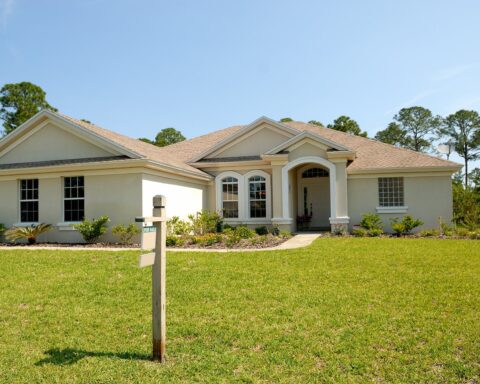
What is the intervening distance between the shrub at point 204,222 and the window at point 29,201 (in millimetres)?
6521

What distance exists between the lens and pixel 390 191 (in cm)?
1988

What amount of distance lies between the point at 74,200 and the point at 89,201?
841 mm

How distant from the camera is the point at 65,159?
17.2m

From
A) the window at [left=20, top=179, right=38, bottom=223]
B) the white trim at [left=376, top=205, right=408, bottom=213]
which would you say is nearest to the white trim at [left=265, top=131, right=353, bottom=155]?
the white trim at [left=376, top=205, right=408, bottom=213]

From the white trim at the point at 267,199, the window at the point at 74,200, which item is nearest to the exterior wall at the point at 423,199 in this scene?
the white trim at the point at 267,199

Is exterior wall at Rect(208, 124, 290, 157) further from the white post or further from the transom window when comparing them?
the white post

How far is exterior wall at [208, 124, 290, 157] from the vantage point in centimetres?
2125

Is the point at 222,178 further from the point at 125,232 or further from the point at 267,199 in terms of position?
the point at 125,232

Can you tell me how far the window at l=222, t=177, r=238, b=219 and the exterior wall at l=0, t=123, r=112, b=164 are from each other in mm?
6670

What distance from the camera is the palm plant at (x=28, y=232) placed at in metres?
15.8

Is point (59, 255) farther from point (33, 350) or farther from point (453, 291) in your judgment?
point (453, 291)

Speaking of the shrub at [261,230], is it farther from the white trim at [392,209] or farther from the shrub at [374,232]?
the white trim at [392,209]

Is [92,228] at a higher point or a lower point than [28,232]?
higher

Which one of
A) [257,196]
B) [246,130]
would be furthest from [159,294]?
[246,130]
